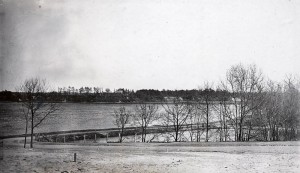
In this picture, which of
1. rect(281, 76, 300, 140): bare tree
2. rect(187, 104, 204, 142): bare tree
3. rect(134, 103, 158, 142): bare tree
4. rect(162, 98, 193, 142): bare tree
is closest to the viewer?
rect(281, 76, 300, 140): bare tree

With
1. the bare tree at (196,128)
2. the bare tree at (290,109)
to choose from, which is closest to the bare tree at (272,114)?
the bare tree at (290,109)

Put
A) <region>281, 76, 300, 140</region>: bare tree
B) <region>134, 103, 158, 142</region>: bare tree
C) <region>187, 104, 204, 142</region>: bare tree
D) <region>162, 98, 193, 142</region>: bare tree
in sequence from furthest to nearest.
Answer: <region>134, 103, 158, 142</region>: bare tree
<region>162, 98, 193, 142</region>: bare tree
<region>187, 104, 204, 142</region>: bare tree
<region>281, 76, 300, 140</region>: bare tree

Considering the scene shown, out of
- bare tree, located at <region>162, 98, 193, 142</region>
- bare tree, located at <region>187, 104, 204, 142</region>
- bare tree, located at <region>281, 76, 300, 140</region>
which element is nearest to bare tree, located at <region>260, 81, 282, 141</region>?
bare tree, located at <region>281, 76, 300, 140</region>

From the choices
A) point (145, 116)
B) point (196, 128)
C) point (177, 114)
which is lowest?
point (196, 128)

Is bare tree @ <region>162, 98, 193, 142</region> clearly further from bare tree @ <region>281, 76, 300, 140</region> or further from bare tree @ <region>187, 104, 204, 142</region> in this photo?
bare tree @ <region>281, 76, 300, 140</region>

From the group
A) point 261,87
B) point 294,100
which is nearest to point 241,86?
point 261,87

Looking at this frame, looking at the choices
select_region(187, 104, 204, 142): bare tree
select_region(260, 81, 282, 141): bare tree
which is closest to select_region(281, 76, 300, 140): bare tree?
select_region(260, 81, 282, 141): bare tree

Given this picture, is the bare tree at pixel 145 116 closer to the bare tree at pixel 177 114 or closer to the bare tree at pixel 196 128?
the bare tree at pixel 177 114

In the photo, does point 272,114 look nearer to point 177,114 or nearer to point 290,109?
point 290,109

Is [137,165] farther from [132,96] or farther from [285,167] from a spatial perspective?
[132,96]

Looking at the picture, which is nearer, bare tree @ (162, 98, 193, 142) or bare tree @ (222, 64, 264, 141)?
bare tree @ (222, 64, 264, 141)

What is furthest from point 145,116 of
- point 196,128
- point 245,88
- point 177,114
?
point 245,88
